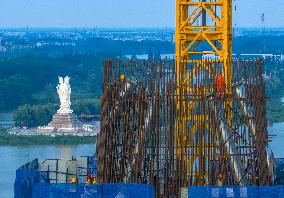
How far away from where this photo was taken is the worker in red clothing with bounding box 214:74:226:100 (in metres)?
11.9

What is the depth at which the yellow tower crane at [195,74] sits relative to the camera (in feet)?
38.4

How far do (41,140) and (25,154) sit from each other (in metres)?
4.60

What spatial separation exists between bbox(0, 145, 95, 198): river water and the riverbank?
0.85 metres

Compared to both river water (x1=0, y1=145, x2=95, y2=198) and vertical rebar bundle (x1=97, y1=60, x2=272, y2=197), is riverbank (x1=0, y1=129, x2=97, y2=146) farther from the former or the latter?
vertical rebar bundle (x1=97, y1=60, x2=272, y2=197)

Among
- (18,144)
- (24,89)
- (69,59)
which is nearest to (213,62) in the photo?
(18,144)

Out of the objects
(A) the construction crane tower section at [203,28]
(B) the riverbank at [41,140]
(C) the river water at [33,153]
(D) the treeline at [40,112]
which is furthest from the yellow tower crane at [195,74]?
(D) the treeline at [40,112]

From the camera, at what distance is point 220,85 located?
12164 millimetres

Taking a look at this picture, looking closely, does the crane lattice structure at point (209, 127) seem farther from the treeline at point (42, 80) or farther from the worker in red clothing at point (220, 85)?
the treeline at point (42, 80)

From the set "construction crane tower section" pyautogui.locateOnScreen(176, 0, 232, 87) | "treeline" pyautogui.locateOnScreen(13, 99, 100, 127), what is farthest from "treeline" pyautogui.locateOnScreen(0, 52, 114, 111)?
"construction crane tower section" pyautogui.locateOnScreen(176, 0, 232, 87)

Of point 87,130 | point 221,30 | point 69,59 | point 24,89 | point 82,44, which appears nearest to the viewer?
point 221,30

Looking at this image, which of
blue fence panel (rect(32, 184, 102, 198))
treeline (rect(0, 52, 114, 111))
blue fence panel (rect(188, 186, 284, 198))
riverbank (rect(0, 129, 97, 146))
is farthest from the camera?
treeline (rect(0, 52, 114, 111))

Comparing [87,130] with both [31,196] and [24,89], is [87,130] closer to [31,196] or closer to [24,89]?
[24,89]

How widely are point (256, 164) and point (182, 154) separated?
62 cm

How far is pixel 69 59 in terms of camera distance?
8006cm
